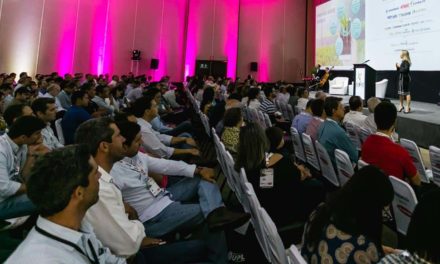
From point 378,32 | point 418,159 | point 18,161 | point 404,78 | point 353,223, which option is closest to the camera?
point 353,223

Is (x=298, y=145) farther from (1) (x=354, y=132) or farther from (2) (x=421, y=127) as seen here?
(2) (x=421, y=127)

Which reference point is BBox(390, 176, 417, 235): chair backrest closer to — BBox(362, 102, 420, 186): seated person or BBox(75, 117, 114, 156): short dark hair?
BBox(362, 102, 420, 186): seated person

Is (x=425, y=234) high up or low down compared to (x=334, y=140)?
up

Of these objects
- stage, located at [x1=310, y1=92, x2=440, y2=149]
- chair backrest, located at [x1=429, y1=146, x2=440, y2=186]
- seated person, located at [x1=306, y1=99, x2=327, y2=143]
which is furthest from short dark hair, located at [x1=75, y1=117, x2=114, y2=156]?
stage, located at [x1=310, y1=92, x2=440, y2=149]

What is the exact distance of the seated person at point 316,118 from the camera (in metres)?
4.50

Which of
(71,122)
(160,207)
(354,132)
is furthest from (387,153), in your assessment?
(71,122)

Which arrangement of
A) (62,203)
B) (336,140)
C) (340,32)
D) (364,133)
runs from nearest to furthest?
1. (62,203)
2. (336,140)
3. (364,133)
4. (340,32)

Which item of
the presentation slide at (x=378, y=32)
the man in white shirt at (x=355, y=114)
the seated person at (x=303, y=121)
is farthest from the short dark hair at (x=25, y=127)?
the presentation slide at (x=378, y=32)

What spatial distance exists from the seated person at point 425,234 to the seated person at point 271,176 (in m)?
1.28

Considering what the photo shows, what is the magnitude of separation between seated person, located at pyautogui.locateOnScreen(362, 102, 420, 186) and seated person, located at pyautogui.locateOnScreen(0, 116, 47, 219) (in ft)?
9.01

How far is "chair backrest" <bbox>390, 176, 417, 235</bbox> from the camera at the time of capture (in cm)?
→ 212

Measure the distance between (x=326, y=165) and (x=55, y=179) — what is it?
299cm

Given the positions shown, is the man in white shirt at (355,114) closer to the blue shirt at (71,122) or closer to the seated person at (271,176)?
the seated person at (271,176)

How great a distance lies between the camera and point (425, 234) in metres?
1.22
